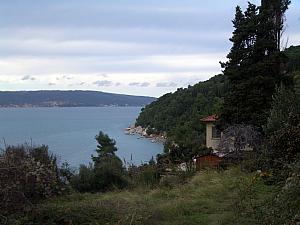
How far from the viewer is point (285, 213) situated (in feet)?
21.2

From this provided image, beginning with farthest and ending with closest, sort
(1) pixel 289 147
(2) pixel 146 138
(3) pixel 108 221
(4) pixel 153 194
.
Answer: (2) pixel 146 138, (4) pixel 153 194, (1) pixel 289 147, (3) pixel 108 221

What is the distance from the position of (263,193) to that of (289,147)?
69.6 inches

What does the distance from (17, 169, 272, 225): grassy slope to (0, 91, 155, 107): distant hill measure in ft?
416

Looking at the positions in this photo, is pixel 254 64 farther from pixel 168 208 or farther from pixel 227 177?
pixel 168 208

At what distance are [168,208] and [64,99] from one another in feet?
506

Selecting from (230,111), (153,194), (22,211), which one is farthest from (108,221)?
(230,111)

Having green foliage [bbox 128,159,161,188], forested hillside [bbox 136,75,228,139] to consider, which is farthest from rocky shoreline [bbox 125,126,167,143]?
green foliage [bbox 128,159,161,188]

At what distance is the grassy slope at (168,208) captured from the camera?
27.5 ft

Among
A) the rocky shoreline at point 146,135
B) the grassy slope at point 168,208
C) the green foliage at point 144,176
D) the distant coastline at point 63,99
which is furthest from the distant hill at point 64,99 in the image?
the grassy slope at point 168,208

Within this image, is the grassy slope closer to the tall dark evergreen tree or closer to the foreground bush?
the foreground bush

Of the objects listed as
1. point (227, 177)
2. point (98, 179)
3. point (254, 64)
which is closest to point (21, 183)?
point (227, 177)

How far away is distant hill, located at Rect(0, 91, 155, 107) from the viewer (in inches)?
5510

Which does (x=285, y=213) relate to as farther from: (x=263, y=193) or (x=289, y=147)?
Answer: (x=289, y=147)

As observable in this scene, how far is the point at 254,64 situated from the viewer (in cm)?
2155
